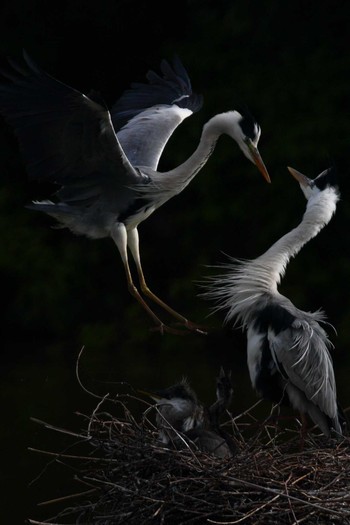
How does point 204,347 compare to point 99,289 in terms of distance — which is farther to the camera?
point 99,289

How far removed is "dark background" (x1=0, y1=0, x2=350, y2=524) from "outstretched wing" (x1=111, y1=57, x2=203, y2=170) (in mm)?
2592

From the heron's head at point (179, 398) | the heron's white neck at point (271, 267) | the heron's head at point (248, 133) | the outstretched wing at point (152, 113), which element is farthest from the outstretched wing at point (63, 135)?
the heron's head at point (179, 398)

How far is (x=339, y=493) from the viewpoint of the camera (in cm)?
438

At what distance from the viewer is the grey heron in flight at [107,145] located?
5508mm

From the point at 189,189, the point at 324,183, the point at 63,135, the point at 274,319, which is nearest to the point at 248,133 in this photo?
the point at 324,183

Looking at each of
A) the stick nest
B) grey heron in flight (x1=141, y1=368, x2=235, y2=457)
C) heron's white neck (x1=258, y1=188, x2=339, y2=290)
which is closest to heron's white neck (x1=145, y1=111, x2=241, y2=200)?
heron's white neck (x1=258, y1=188, x2=339, y2=290)

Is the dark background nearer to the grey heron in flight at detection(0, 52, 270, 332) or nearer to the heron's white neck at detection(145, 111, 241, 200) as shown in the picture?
the grey heron in flight at detection(0, 52, 270, 332)

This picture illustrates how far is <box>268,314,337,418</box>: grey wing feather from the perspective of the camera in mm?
5047

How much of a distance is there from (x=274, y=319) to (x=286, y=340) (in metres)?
0.10

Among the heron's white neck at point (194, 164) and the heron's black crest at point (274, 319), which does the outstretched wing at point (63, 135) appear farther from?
the heron's black crest at point (274, 319)

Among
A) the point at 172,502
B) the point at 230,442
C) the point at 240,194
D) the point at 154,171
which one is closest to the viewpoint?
the point at 172,502

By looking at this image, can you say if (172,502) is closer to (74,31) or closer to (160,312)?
(160,312)

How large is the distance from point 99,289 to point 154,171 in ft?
15.1

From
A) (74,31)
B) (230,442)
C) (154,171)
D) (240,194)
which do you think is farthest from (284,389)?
(74,31)
